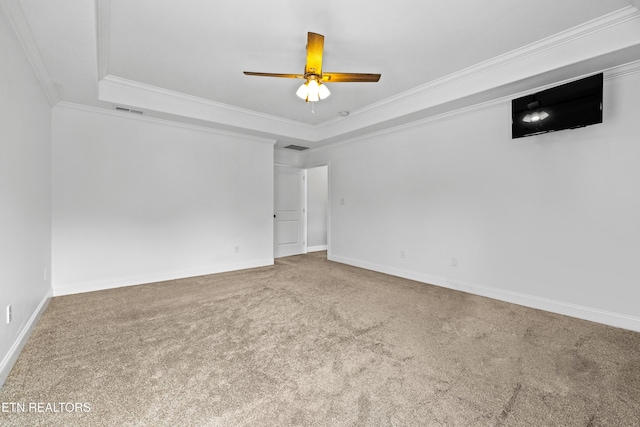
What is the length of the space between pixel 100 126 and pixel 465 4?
4.51m

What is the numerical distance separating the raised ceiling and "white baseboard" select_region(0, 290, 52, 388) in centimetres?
240

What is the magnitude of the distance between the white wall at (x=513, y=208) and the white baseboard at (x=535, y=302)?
1cm

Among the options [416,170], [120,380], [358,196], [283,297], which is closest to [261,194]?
[358,196]

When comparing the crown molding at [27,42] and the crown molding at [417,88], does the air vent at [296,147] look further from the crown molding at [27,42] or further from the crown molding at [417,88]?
the crown molding at [27,42]

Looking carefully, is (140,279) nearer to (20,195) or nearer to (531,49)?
(20,195)

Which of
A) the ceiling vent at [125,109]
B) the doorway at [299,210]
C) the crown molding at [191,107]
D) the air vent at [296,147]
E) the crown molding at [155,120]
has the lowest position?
the doorway at [299,210]

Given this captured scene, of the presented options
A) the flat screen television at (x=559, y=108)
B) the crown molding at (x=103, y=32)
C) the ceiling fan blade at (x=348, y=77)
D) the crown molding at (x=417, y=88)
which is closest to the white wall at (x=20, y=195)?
the crown molding at (x=103, y=32)

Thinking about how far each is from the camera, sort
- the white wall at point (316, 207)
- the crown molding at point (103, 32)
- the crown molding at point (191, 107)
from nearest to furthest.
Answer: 1. the crown molding at point (103, 32)
2. the crown molding at point (191, 107)
3. the white wall at point (316, 207)

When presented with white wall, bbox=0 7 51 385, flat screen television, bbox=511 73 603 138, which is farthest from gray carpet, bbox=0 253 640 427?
flat screen television, bbox=511 73 603 138

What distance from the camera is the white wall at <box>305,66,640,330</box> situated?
2.73 meters

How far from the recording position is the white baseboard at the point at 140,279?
367 centimetres

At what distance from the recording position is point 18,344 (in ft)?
7.31

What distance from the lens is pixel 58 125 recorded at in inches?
142

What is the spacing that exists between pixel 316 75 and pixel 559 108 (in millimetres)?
2572
